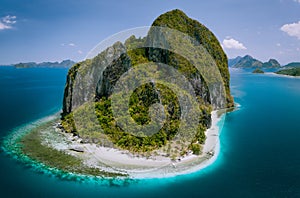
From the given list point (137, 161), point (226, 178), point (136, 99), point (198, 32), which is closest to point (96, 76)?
point (136, 99)

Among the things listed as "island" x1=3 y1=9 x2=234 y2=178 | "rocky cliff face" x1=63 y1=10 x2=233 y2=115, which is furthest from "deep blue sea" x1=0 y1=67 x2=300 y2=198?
"rocky cliff face" x1=63 y1=10 x2=233 y2=115

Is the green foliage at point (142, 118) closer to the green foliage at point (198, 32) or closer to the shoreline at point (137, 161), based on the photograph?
the shoreline at point (137, 161)

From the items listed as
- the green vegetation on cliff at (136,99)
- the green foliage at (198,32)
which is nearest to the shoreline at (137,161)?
the green vegetation on cliff at (136,99)

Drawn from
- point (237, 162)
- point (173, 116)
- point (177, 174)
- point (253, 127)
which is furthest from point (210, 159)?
point (253, 127)

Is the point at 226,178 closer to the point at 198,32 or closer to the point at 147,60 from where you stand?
the point at 147,60

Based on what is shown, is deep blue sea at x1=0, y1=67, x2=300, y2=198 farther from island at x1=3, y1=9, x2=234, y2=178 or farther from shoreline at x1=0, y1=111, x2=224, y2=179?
island at x1=3, y1=9, x2=234, y2=178

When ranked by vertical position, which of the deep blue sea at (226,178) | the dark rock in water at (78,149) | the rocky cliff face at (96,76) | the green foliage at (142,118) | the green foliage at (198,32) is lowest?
the deep blue sea at (226,178)
